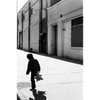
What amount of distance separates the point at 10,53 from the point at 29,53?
0.47m

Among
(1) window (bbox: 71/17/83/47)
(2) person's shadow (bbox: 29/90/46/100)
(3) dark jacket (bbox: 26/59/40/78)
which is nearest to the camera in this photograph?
(1) window (bbox: 71/17/83/47)

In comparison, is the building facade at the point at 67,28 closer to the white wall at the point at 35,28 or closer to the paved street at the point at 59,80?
the paved street at the point at 59,80

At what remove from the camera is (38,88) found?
5.75 feet

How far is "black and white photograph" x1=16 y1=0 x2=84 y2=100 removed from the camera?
1.21 m

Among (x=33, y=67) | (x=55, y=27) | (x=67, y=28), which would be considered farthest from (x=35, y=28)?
(x=67, y=28)

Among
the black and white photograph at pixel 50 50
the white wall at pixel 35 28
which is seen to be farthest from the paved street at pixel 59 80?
the white wall at pixel 35 28

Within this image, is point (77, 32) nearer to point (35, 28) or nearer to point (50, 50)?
point (50, 50)

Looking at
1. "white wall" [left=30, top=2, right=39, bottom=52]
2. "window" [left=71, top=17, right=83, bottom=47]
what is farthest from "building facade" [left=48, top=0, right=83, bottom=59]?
"white wall" [left=30, top=2, right=39, bottom=52]

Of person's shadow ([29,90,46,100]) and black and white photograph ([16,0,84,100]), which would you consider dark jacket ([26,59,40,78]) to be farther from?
person's shadow ([29,90,46,100])

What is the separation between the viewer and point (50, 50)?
1.50m

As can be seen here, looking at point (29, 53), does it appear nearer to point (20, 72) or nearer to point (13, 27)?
point (20, 72)

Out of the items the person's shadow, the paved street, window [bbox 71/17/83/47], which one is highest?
window [bbox 71/17/83/47]

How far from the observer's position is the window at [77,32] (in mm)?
1191

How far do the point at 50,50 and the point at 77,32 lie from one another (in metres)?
0.34
